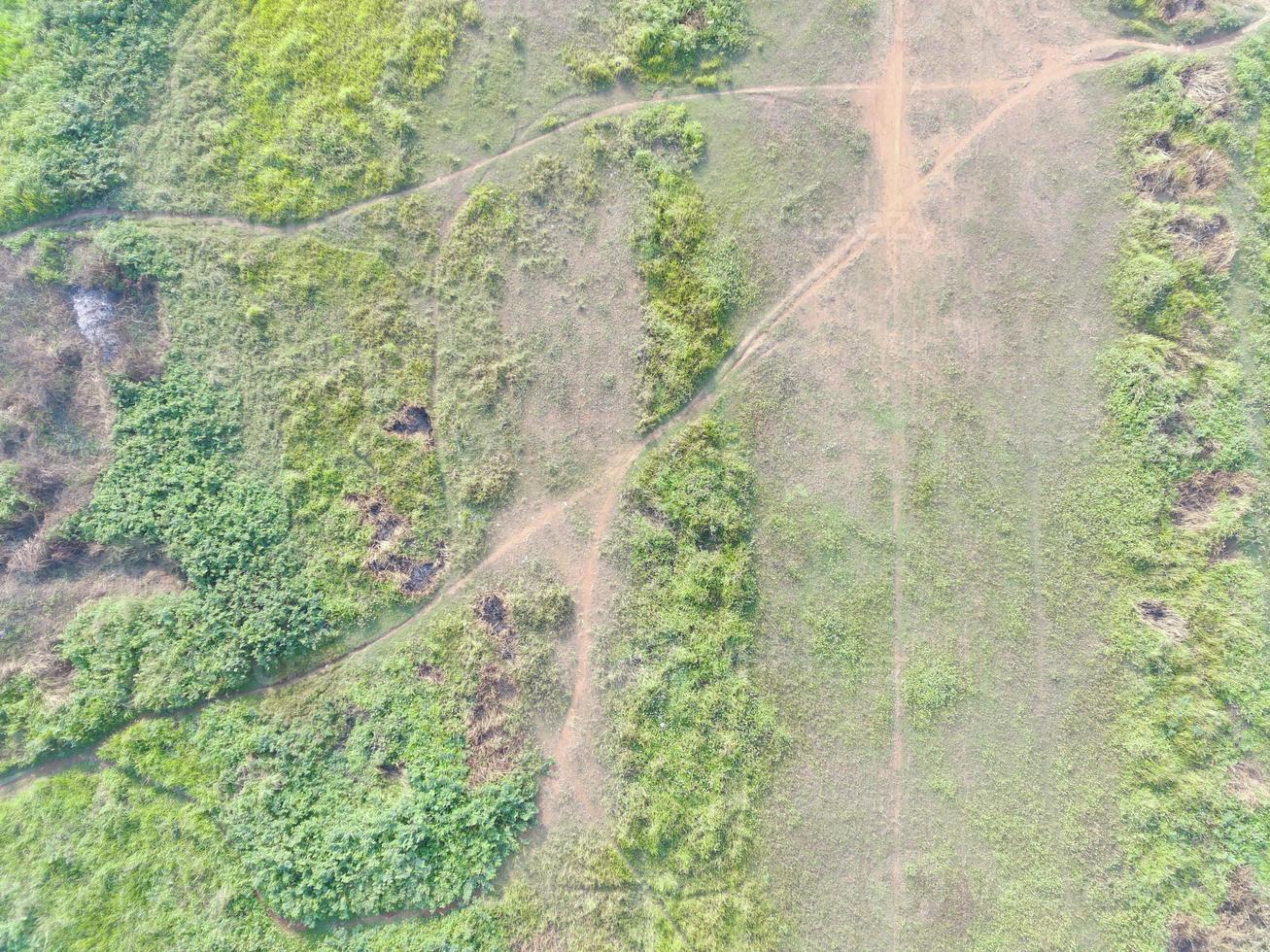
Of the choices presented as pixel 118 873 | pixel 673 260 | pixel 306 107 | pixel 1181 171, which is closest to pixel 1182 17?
pixel 1181 171

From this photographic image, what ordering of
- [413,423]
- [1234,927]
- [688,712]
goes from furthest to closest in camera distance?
[413,423], [688,712], [1234,927]

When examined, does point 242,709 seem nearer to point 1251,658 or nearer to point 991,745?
point 991,745

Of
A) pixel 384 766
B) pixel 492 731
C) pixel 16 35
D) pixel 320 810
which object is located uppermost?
pixel 16 35

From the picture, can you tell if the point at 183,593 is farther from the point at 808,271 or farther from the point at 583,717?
the point at 808,271

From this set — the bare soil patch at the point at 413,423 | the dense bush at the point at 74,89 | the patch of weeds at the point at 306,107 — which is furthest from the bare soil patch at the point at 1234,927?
the dense bush at the point at 74,89

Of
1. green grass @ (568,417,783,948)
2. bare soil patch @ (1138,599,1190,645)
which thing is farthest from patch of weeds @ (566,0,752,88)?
bare soil patch @ (1138,599,1190,645)

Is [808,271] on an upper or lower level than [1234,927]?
upper

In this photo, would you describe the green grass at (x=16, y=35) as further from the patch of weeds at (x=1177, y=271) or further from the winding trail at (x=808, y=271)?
the patch of weeds at (x=1177, y=271)
